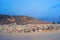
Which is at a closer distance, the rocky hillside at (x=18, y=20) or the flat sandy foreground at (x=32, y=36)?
the flat sandy foreground at (x=32, y=36)

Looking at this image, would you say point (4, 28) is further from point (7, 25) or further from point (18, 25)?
point (18, 25)

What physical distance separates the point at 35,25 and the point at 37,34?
203 mm

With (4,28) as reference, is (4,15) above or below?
above

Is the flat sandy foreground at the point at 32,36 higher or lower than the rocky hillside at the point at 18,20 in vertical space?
lower

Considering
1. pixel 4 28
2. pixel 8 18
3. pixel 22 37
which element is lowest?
pixel 22 37

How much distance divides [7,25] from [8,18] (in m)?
0.17

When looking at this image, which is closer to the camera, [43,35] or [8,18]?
[43,35]

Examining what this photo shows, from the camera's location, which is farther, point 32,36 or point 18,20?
point 18,20

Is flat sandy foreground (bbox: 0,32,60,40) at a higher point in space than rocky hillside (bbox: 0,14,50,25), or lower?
lower

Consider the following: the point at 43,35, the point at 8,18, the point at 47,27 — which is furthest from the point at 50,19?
the point at 8,18

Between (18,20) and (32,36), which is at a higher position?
(18,20)

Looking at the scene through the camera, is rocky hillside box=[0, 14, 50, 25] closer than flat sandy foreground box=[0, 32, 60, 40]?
No

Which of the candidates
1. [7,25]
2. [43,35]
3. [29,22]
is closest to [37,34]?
[43,35]

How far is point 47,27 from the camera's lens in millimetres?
2930
